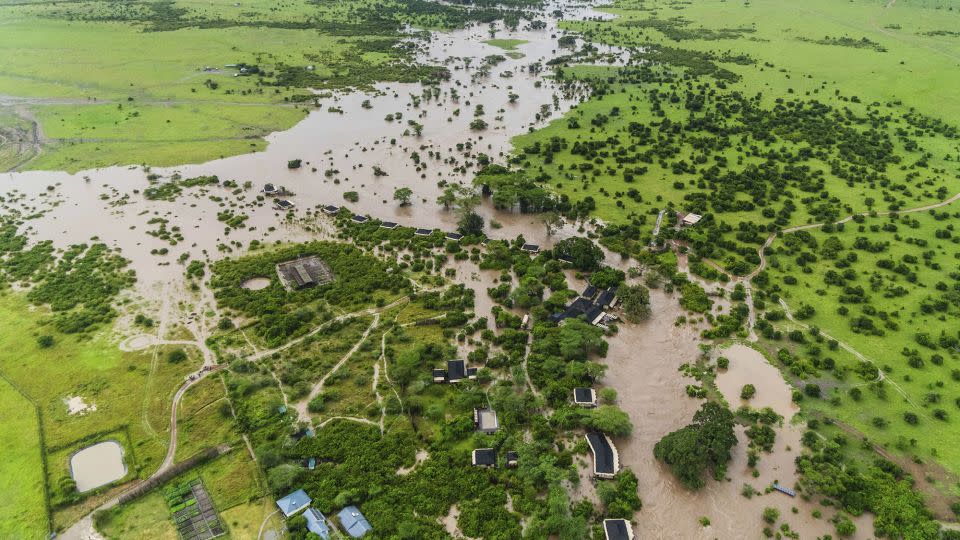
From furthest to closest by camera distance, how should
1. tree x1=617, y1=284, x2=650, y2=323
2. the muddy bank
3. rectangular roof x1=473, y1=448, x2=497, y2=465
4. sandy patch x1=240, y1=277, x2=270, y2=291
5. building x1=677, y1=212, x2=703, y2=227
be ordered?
building x1=677, y1=212, x2=703, y2=227 < sandy patch x1=240, y1=277, x2=270, y2=291 < tree x1=617, y1=284, x2=650, y2=323 < rectangular roof x1=473, y1=448, x2=497, y2=465 < the muddy bank

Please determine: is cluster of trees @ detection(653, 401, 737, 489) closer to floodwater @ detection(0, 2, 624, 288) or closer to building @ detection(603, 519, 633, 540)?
building @ detection(603, 519, 633, 540)

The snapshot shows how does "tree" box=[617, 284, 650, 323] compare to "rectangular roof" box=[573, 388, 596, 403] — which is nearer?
"rectangular roof" box=[573, 388, 596, 403]

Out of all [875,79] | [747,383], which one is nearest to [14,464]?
[747,383]

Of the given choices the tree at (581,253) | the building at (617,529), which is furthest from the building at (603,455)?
the tree at (581,253)

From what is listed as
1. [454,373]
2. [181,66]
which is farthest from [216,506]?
[181,66]

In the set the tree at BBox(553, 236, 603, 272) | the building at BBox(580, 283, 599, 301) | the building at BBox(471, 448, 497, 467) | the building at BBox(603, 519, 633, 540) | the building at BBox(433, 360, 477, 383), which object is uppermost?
the tree at BBox(553, 236, 603, 272)

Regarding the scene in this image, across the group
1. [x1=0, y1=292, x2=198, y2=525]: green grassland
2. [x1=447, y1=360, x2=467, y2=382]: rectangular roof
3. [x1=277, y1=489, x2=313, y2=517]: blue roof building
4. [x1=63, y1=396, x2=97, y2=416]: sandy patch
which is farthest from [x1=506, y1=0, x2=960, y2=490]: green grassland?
[x1=63, y1=396, x2=97, y2=416]: sandy patch

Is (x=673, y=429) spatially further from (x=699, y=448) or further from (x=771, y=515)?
(x=771, y=515)
